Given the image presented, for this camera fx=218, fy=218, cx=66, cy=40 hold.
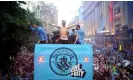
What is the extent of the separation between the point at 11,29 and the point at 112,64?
2.28m

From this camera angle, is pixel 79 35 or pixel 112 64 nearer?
pixel 79 35

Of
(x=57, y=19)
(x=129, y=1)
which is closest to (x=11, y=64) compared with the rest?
(x=57, y=19)

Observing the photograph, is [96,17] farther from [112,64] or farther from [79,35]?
[112,64]

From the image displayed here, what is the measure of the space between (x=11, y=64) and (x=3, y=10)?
1.29 m

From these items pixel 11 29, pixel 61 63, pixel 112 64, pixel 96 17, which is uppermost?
pixel 96 17

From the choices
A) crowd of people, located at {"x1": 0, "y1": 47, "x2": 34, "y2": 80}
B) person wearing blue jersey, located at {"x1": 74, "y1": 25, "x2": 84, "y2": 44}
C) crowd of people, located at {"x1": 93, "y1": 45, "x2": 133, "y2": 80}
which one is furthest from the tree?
crowd of people, located at {"x1": 93, "y1": 45, "x2": 133, "y2": 80}

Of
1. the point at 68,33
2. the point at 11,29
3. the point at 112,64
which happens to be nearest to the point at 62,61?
the point at 68,33

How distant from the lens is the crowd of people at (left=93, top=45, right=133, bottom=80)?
404 centimetres

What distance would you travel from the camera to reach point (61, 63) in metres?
3.33

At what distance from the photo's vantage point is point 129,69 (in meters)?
4.32

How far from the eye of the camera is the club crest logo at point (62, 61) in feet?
10.9

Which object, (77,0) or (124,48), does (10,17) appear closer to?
(77,0)

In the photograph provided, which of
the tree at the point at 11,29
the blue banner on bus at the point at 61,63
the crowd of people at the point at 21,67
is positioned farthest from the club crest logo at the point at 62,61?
the tree at the point at 11,29

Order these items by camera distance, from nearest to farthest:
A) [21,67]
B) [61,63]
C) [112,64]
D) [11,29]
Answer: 1. [61,63]
2. [21,67]
3. [112,64]
4. [11,29]
